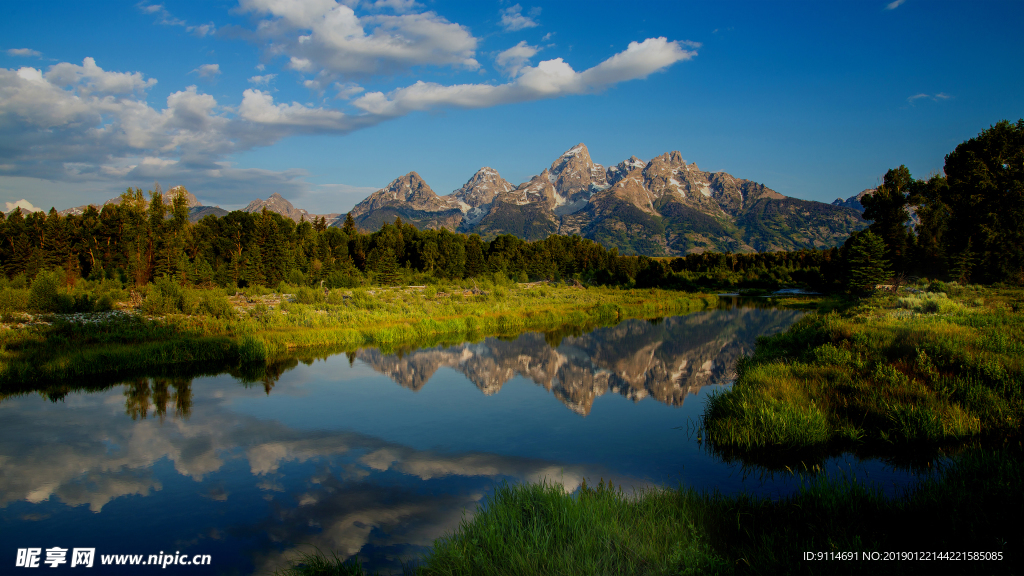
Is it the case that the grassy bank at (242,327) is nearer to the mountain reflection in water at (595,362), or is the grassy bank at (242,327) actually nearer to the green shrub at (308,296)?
the green shrub at (308,296)

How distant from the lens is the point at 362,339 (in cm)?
2739

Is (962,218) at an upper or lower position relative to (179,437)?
upper

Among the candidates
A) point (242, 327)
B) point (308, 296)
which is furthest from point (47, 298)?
point (308, 296)

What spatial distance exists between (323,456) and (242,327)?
17.9 metres

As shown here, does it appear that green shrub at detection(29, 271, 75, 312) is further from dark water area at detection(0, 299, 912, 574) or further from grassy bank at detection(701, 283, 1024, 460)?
grassy bank at detection(701, 283, 1024, 460)

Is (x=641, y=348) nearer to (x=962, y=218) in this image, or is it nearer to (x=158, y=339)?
(x=158, y=339)

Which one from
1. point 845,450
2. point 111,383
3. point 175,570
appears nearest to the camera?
point 175,570

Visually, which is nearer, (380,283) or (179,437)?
(179,437)

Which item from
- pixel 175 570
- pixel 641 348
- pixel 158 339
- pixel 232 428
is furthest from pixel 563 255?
pixel 175 570

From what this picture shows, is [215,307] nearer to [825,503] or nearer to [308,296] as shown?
[308,296]

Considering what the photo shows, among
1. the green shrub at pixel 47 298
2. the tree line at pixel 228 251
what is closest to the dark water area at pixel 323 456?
the green shrub at pixel 47 298

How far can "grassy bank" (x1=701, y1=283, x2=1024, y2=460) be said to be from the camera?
10.2m

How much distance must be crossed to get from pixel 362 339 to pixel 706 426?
20.0 m

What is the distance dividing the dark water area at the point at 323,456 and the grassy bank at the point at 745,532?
1.43 meters
